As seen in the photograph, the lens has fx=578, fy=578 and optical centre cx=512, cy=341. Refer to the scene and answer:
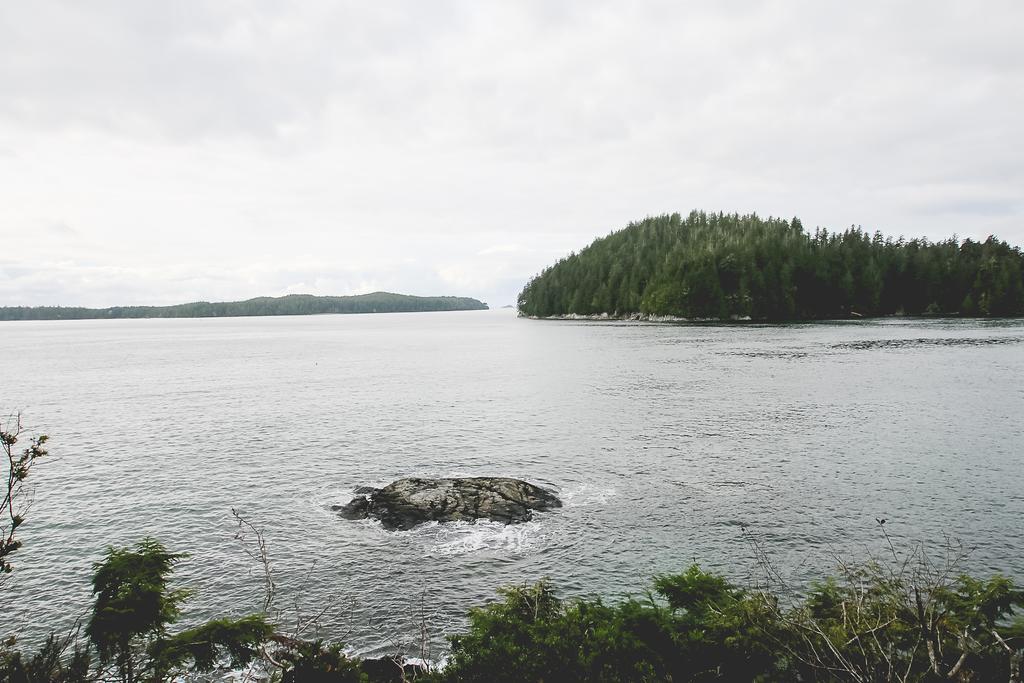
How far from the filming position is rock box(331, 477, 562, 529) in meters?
26.2

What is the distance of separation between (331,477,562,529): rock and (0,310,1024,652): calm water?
0.93 m

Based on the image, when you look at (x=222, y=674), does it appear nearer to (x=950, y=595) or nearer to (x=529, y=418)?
(x=950, y=595)

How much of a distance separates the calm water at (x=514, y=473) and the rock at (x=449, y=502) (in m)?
0.93

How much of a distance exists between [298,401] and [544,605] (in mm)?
50659

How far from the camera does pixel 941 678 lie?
8867 mm

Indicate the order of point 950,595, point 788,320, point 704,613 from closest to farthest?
point 950,595 < point 704,613 < point 788,320

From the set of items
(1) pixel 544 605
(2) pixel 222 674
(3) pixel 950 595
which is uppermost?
(3) pixel 950 595

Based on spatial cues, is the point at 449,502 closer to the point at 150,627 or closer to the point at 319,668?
the point at 150,627

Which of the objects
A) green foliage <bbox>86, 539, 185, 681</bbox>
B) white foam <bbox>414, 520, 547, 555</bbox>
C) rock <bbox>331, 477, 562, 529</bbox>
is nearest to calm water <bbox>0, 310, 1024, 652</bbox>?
white foam <bbox>414, 520, 547, 555</bbox>

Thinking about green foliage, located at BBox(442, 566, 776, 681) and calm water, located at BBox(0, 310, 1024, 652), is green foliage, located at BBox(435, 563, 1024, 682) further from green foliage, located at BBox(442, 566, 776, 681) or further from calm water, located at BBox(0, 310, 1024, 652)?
calm water, located at BBox(0, 310, 1024, 652)

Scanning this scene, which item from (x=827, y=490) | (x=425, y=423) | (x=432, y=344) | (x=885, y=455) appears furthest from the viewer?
(x=432, y=344)

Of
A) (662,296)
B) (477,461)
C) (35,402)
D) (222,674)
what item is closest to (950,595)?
(222,674)

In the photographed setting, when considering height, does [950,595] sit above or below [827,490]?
above

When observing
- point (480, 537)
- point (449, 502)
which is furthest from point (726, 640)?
point (449, 502)
